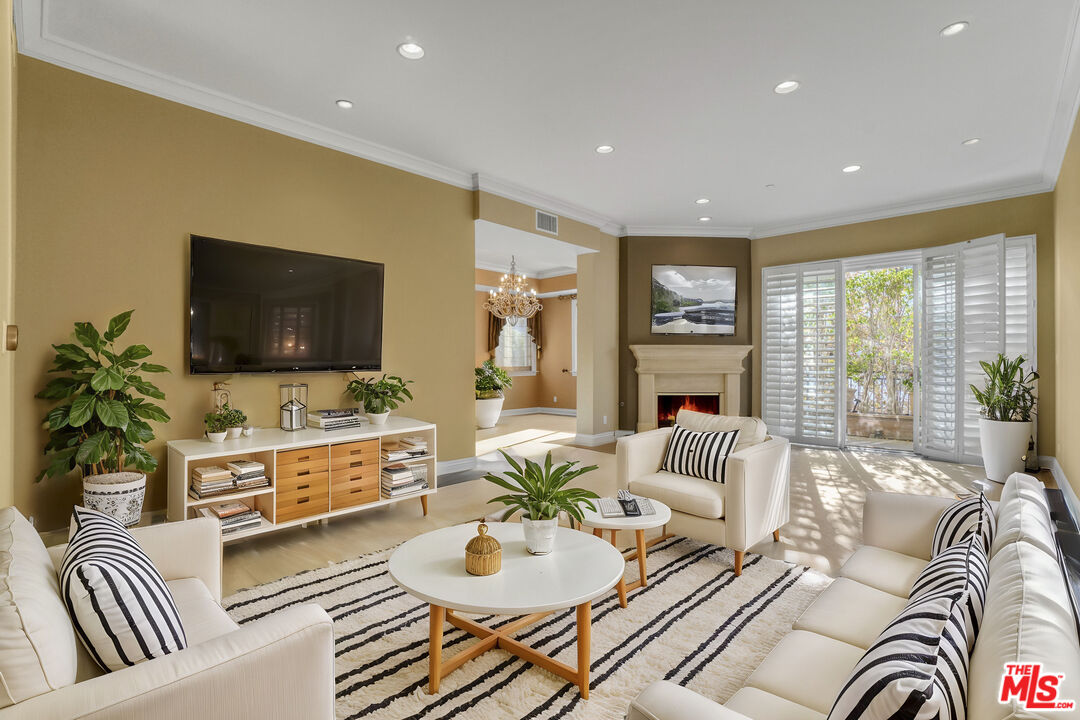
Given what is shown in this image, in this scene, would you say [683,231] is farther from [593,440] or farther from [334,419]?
[334,419]

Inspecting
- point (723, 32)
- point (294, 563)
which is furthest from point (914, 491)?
point (294, 563)

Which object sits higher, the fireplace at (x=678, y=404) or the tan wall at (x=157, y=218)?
the tan wall at (x=157, y=218)

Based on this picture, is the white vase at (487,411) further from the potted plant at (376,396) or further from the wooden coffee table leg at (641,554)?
the wooden coffee table leg at (641,554)

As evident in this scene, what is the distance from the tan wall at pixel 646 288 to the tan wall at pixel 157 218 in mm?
3236

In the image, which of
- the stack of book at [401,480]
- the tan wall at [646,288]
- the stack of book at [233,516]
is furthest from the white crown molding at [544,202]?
the stack of book at [233,516]

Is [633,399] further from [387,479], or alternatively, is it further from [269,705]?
[269,705]

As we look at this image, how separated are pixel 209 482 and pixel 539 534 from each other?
6.66 feet

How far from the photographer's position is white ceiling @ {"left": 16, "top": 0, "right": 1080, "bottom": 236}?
8.78 ft

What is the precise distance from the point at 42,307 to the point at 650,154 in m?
4.20

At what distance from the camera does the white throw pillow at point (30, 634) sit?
3.13 feet

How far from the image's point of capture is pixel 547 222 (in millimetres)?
5852

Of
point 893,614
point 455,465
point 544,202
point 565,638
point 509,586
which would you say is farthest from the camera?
point 544,202

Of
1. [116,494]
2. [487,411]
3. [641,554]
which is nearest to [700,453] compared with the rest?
[641,554]

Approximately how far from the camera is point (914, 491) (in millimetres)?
4441
